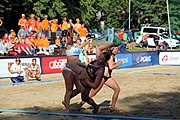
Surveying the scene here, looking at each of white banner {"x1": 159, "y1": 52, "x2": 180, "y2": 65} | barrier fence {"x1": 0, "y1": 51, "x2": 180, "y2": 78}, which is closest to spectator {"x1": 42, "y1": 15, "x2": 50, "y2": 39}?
barrier fence {"x1": 0, "y1": 51, "x2": 180, "y2": 78}

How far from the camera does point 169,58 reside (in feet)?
83.3

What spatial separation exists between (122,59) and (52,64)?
4753mm

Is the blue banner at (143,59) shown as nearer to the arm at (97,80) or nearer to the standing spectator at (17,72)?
the standing spectator at (17,72)

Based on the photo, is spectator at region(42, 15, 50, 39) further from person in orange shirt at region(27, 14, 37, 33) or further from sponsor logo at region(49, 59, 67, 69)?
sponsor logo at region(49, 59, 67, 69)

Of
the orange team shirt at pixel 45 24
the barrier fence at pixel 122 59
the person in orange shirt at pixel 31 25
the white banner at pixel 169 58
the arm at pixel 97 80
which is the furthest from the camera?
the white banner at pixel 169 58

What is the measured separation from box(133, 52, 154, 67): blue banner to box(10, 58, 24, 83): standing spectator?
8524 millimetres

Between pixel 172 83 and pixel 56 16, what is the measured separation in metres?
20.3

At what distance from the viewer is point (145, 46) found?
37594 mm

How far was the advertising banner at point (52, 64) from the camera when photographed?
67.3ft

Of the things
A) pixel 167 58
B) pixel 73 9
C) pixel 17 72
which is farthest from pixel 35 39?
pixel 73 9

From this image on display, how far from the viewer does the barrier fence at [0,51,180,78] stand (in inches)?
741

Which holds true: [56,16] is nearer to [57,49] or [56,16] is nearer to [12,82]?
[57,49]

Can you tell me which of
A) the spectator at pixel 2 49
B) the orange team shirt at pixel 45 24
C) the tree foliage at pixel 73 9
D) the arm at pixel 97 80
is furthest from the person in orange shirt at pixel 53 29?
the arm at pixel 97 80

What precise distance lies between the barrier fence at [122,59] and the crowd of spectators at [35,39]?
1533 mm
